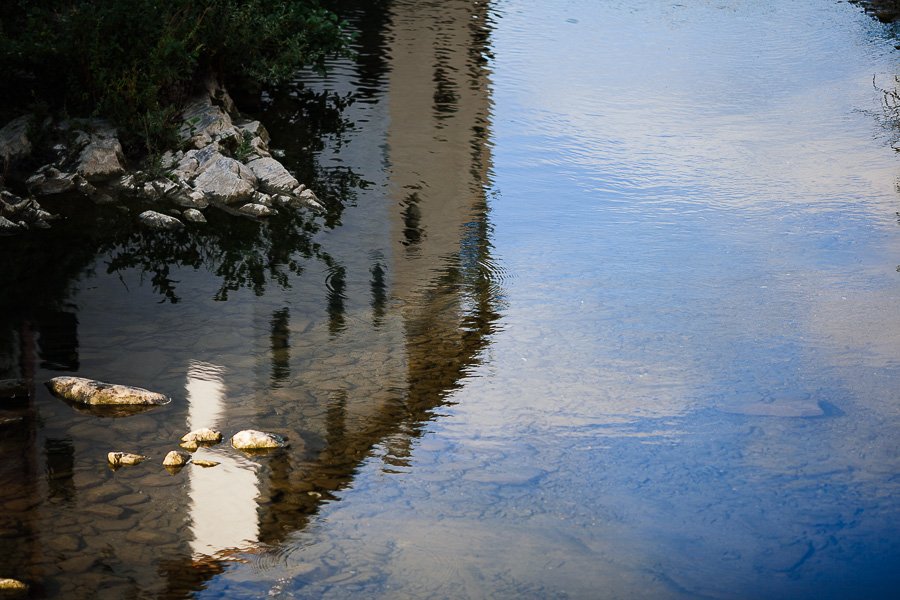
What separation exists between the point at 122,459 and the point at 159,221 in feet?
13.5

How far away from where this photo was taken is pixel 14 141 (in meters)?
9.73

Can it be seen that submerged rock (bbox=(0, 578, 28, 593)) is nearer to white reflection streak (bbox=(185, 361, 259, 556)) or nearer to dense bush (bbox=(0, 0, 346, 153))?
white reflection streak (bbox=(185, 361, 259, 556))

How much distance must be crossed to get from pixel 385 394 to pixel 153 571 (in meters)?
2.06

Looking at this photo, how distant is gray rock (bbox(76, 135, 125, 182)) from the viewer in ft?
31.9

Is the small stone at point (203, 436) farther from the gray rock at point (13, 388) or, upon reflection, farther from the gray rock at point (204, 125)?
the gray rock at point (204, 125)

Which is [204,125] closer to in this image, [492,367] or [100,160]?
[100,160]

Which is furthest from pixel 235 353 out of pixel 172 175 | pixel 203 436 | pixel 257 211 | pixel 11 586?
pixel 172 175

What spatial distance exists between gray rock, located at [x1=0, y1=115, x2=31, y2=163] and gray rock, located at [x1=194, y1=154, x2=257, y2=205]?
1.67 m

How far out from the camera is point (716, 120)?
12328 mm

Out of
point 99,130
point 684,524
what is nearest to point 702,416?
point 684,524

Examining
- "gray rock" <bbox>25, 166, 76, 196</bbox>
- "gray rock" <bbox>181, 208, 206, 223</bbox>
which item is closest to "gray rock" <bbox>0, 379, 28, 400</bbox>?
"gray rock" <bbox>181, 208, 206, 223</bbox>

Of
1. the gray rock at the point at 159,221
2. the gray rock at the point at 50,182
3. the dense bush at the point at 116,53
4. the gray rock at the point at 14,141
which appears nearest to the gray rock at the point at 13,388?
the gray rock at the point at 159,221

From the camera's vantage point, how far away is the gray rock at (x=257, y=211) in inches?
369

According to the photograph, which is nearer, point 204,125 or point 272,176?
point 272,176
